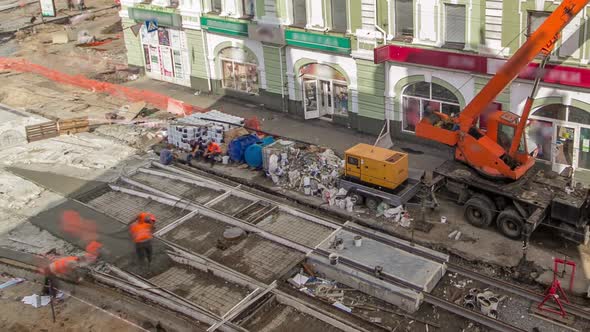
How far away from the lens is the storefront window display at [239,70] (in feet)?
122

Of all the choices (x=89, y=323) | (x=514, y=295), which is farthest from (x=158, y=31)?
(x=514, y=295)

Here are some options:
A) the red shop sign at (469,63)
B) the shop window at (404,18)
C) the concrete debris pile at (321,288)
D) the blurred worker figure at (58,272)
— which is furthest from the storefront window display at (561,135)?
the blurred worker figure at (58,272)

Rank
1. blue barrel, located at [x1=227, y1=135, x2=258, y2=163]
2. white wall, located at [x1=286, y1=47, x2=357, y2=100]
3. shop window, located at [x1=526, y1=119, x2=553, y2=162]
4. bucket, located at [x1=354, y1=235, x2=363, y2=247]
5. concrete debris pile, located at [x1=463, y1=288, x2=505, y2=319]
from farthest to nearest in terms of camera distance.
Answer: white wall, located at [x1=286, y1=47, x2=357, y2=100], blue barrel, located at [x1=227, y1=135, x2=258, y2=163], shop window, located at [x1=526, y1=119, x2=553, y2=162], bucket, located at [x1=354, y1=235, x2=363, y2=247], concrete debris pile, located at [x1=463, y1=288, x2=505, y2=319]

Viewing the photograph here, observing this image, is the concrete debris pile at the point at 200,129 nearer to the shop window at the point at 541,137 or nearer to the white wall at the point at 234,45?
the white wall at the point at 234,45

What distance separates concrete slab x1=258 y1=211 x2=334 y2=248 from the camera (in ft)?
77.5

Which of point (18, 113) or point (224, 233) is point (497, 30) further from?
point (18, 113)

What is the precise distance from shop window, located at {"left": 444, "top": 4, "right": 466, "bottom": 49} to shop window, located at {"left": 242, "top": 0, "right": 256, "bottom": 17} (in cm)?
1123

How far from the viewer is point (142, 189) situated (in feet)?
92.0

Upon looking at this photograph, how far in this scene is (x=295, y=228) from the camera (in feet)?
80.2

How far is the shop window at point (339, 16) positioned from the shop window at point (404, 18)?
273cm

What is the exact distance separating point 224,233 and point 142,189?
5716 millimetres

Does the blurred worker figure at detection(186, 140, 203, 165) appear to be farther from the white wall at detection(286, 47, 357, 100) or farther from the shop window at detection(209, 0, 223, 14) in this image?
the shop window at detection(209, 0, 223, 14)

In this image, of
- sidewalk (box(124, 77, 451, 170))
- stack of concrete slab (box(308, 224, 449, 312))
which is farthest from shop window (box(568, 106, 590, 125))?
stack of concrete slab (box(308, 224, 449, 312))

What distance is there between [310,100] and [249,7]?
237 inches
